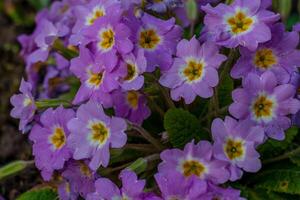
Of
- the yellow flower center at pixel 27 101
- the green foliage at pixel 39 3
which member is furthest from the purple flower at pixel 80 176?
the green foliage at pixel 39 3

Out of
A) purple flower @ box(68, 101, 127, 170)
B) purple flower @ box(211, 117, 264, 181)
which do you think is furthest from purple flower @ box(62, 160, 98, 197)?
purple flower @ box(211, 117, 264, 181)

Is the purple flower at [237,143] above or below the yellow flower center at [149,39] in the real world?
below

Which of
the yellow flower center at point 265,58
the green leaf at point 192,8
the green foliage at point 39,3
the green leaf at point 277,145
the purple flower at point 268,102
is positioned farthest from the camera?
the green foliage at point 39,3

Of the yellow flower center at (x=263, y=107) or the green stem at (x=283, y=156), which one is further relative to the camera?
the green stem at (x=283, y=156)

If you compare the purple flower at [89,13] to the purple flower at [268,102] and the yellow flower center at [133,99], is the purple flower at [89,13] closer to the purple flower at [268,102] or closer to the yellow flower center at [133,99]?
the yellow flower center at [133,99]

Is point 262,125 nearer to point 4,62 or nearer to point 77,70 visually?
point 77,70

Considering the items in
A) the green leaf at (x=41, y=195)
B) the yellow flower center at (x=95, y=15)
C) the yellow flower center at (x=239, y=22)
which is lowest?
the green leaf at (x=41, y=195)

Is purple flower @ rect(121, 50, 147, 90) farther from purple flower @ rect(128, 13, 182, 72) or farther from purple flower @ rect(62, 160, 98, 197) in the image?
purple flower @ rect(62, 160, 98, 197)
